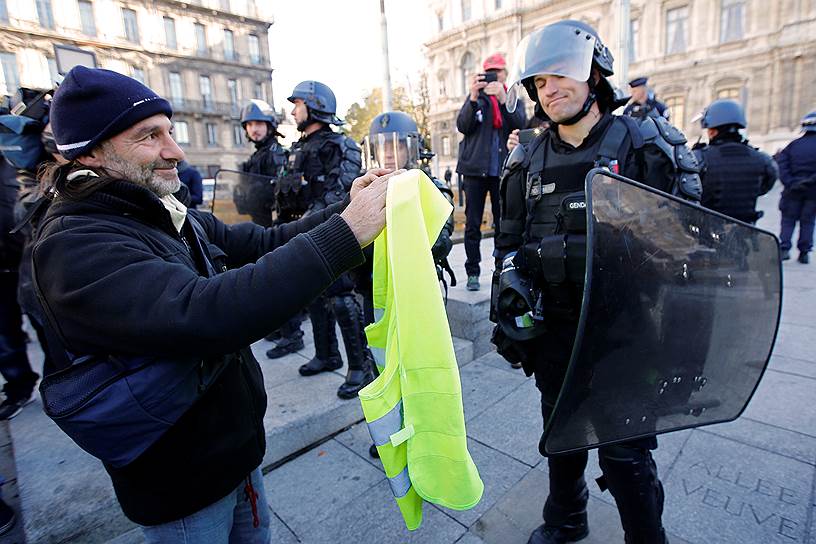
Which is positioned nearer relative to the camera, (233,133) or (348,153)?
(348,153)

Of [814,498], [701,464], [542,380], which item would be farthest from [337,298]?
[814,498]

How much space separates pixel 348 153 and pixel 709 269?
9.94 ft

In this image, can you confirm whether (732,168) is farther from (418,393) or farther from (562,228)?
(418,393)

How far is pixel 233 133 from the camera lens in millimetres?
41031

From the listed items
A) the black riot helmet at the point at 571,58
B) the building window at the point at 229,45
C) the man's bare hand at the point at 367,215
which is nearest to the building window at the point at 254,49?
the building window at the point at 229,45

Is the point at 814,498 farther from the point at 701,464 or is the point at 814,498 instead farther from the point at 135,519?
the point at 135,519

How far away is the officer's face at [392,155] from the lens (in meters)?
2.93

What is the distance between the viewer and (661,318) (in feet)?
4.66

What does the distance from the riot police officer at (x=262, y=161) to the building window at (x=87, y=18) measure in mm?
40788

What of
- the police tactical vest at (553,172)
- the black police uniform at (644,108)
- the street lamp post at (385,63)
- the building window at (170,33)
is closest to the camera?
the police tactical vest at (553,172)

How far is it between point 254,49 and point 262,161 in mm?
45772

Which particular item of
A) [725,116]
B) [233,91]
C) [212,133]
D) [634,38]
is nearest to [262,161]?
[725,116]

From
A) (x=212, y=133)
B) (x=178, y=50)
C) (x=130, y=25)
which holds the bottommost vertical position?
(x=212, y=133)

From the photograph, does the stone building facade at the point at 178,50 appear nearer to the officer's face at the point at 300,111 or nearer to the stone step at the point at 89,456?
the officer's face at the point at 300,111
